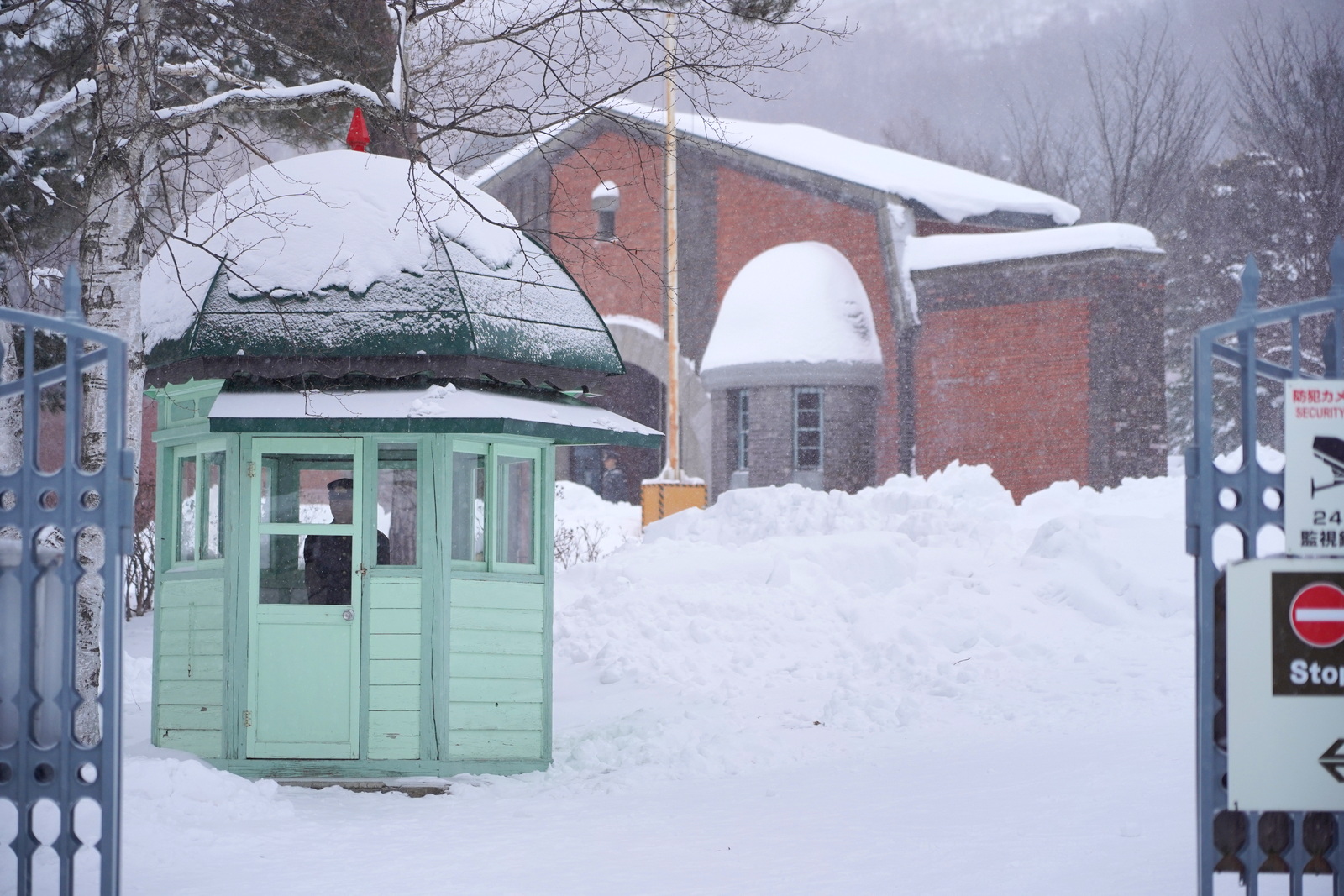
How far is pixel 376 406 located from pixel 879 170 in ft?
69.2

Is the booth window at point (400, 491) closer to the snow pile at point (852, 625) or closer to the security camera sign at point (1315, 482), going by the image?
the snow pile at point (852, 625)

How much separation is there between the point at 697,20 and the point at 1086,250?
1522 cm

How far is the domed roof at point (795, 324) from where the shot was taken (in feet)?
84.0

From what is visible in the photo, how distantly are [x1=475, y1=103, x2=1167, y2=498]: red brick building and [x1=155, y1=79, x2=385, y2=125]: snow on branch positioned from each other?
42.5ft

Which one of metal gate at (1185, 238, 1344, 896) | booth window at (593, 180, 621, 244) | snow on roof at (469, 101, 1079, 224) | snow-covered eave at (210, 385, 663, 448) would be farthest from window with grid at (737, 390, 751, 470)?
metal gate at (1185, 238, 1344, 896)

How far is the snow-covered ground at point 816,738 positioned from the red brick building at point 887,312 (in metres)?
4.67

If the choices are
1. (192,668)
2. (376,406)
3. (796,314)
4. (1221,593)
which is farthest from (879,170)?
(1221,593)

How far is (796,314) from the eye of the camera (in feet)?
85.7

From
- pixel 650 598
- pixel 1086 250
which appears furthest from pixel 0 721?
pixel 1086 250

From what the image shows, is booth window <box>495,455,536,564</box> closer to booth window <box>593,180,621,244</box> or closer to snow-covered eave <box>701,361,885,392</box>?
snow-covered eave <box>701,361,885,392</box>

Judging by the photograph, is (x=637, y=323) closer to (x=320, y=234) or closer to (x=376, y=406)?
(x=320, y=234)

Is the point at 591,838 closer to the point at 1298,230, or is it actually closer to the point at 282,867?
the point at 282,867

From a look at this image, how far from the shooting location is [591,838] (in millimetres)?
7137

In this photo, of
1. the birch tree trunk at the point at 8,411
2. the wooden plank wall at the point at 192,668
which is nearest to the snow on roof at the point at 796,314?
the birch tree trunk at the point at 8,411
